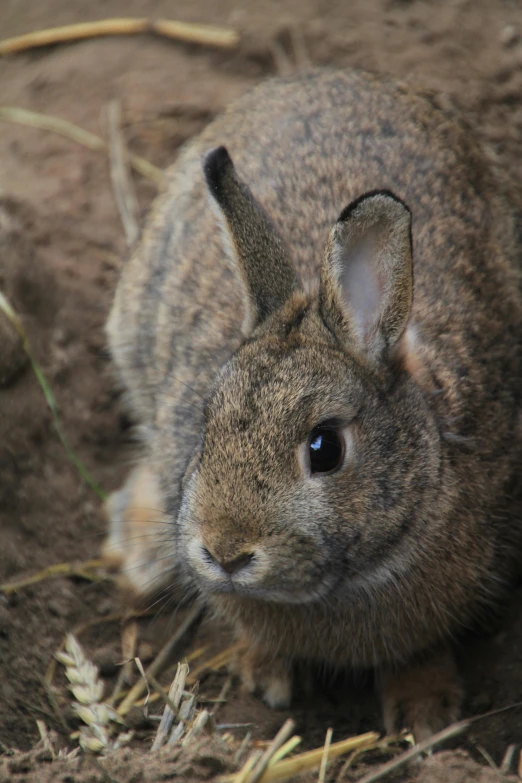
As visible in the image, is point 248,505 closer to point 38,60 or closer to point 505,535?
point 505,535

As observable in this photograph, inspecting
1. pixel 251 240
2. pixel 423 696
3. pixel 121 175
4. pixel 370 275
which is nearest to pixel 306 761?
pixel 423 696

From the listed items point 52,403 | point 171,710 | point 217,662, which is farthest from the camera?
point 52,403

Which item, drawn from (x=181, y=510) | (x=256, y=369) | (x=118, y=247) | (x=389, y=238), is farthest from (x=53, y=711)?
(x=118, y=247)

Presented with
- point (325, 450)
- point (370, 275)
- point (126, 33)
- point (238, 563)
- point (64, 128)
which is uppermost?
point (126, 33)

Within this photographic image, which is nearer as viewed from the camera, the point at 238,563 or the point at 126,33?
the point at 238,563

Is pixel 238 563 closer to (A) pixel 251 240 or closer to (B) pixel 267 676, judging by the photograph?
(A) pixel 251 240

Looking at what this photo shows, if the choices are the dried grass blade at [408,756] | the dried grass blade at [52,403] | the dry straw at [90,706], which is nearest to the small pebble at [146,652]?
the dry straw at [90,706]

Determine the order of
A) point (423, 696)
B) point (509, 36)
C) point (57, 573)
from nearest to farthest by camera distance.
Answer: point (423, 696), point (57, 573), point (509, 36)
